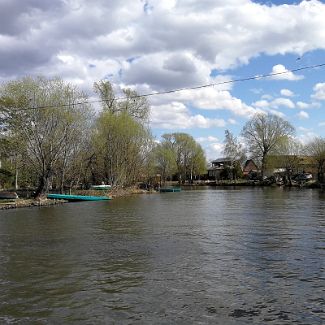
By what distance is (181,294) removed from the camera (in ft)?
32.9

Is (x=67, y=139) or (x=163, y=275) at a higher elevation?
(x=67, y=139)

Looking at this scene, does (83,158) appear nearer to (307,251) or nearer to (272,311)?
(307,251)

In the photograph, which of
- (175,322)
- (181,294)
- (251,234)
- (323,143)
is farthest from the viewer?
(323,143)

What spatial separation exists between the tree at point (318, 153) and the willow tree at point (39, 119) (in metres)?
53.5

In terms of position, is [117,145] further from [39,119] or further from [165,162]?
[165,162]

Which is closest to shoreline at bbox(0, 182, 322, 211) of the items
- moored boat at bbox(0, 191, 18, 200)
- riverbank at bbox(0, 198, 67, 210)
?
riverbank at bbox(0, 198, 67, 210)

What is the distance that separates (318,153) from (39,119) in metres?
58.4

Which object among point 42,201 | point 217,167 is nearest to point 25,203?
point 42,201

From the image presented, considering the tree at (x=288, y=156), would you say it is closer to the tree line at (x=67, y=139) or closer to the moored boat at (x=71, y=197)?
the tree line at (x=67, y=139)

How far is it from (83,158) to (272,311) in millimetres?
50999

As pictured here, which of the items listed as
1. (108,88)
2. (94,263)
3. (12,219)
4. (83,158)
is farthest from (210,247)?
(108,88)

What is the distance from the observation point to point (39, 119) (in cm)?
4384

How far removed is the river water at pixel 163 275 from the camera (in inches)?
344

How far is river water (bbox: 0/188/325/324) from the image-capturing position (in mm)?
8750
